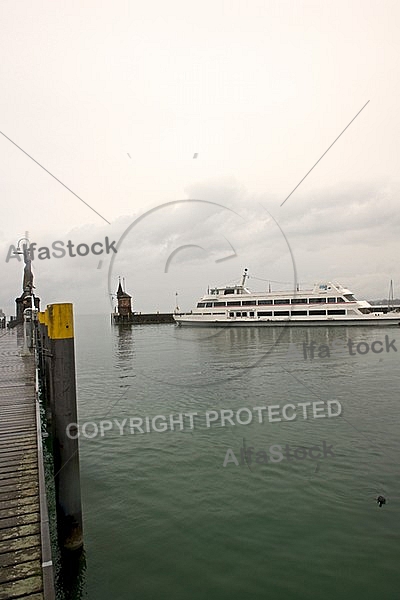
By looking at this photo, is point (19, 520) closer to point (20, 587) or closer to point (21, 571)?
point (21, 571)

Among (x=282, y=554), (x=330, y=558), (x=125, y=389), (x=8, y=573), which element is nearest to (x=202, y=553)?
(x=282, y=554)

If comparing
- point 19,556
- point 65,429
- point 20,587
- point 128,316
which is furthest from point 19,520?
point 128,316

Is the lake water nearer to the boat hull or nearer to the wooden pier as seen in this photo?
the wooden pier

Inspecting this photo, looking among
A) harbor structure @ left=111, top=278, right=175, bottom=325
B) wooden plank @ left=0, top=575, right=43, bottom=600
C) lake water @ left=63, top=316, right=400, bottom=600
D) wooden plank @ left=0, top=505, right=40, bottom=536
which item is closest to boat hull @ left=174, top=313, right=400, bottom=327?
harbor structure @ left=111, top=278, right=175, bottom=325

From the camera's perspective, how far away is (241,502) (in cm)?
881

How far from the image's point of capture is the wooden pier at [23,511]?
14.5 ft

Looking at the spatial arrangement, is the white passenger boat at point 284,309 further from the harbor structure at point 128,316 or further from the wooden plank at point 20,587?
the wooden plank at point 20,587

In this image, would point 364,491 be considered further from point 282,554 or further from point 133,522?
point 133,522

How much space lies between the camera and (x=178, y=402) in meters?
17.8

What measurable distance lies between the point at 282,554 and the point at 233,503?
185 centimetres

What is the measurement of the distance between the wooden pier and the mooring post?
471mm

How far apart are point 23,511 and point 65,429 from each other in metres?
1.55

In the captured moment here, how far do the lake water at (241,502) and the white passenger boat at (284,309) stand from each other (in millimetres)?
49161

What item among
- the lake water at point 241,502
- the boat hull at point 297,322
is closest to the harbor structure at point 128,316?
the boat hull at point 297,322
